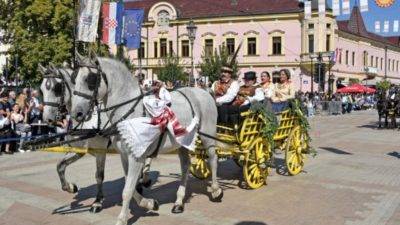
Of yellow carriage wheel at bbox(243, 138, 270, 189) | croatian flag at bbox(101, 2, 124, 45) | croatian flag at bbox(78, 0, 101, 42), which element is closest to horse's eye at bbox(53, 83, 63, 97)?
yellow carriage wheel at bbox(243, 138, 270, 189)

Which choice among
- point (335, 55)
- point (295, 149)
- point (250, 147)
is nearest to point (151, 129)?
point (250, 147)

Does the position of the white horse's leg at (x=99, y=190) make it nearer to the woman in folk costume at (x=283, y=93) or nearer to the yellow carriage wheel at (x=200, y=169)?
the yellow carriage wheel at (x=200, y=169)

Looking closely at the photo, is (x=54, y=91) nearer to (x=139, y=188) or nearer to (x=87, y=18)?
(x=139, y=188)

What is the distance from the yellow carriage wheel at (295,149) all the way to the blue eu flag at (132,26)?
10.1 m

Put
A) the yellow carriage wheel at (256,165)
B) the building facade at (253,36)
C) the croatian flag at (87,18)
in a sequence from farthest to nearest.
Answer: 1. the building facade at (253,36)
2. the croatian flag at (87,18)
3. the yellow carriage wheel at (256,165)

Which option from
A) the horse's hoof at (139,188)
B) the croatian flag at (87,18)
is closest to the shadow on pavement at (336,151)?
the horse's hoof at (139,188)

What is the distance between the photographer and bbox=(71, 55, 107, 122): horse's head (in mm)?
6633

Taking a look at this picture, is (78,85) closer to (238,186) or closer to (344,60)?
(238,186)

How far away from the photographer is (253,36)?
190 feet

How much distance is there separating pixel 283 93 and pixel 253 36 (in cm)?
4811

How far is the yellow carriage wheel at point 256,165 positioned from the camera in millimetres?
9242

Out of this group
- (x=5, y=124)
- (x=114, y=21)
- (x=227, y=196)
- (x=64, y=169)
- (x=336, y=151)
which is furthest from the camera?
(x=114, y=21)

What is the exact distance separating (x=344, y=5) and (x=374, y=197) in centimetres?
1215

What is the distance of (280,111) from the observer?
421 inches
